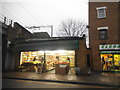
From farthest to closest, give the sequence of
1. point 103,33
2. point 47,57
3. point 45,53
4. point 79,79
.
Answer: point 103,33, point 47,57, point 45,53, point 79,79

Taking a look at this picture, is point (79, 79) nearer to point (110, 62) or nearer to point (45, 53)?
point (45, 53)

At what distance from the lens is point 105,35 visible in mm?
14156

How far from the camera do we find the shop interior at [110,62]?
43.3ft

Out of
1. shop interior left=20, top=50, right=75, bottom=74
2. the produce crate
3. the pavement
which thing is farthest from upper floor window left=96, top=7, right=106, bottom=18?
the produce crate

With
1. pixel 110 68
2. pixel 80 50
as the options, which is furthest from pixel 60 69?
pixel 110 68

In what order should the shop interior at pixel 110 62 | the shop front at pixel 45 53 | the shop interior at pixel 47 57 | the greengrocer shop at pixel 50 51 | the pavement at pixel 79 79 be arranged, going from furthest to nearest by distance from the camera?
the shop interior at pixel 47 57 < the shop interior at pixel 110 62 < the shop front at pixel 45 53 < the greengrocer shop at pixel 50 51 < the pavement at pixel 79 79

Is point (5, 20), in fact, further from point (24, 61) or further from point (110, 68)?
point (110, 68)

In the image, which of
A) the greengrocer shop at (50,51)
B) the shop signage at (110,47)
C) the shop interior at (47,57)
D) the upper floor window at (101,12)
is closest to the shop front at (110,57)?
the shop signage at (110,47)

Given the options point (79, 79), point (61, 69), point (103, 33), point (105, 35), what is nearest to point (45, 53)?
point (61, 69)

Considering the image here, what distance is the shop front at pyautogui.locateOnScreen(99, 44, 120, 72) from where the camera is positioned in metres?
13.1

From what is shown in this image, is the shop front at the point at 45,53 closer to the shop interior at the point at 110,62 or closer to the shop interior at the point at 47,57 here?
the shop interior at the point at 47,57

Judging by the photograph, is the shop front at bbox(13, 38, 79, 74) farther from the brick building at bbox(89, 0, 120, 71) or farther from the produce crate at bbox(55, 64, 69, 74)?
the brick building at bbox(89, 0, 120, 71)

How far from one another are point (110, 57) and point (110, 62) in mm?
749

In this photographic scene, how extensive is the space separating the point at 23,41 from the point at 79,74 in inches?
364
